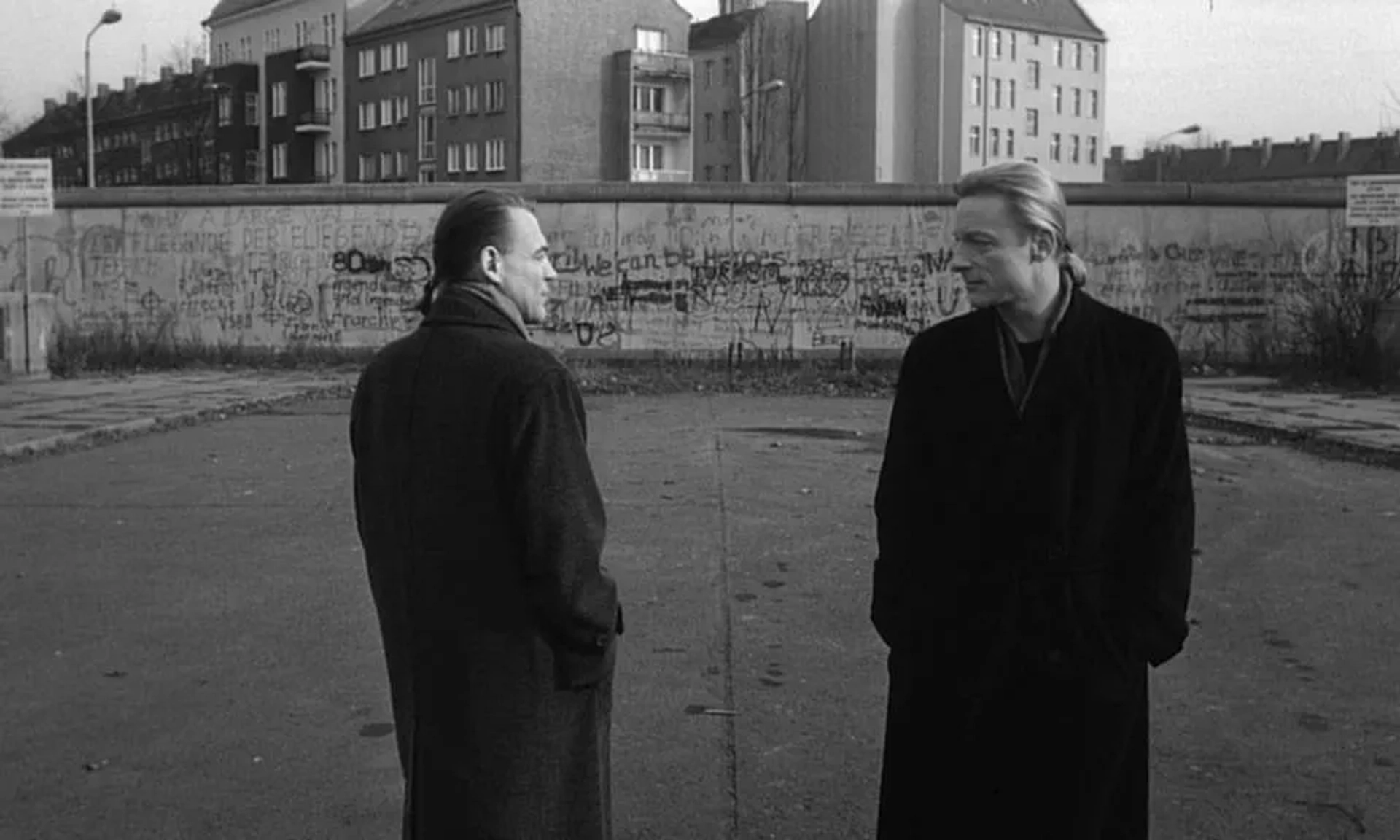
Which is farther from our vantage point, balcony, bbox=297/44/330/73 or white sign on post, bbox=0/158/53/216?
balcony, bbox=297/44/330/73

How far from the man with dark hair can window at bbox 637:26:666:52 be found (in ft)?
249

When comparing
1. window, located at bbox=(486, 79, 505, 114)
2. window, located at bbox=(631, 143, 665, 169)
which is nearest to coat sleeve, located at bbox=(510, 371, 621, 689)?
window, located at bbox=(486, 79, 505, 114)

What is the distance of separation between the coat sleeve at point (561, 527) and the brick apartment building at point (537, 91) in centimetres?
7060

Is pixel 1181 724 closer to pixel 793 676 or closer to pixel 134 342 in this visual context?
pixel 793 676

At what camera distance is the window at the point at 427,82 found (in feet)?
261

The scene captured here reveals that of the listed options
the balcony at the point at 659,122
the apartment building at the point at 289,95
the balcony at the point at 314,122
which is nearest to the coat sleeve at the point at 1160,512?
the balcony at the point at 659,122

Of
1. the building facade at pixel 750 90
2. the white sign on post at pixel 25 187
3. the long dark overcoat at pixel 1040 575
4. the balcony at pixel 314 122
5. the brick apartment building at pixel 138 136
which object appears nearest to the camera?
the long dark overcoat at pixel 1040 575

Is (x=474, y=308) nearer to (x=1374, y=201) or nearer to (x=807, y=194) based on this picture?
(x=1374, y=201)

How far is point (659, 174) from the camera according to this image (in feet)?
259

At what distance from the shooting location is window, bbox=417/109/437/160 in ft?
262

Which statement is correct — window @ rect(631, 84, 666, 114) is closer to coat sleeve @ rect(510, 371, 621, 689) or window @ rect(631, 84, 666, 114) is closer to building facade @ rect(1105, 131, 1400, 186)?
building facade @ rect(1105, 131, 1400, 186)

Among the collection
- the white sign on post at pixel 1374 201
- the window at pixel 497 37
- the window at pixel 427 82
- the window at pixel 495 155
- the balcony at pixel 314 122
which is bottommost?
the white sign on post at pixel 1374 201

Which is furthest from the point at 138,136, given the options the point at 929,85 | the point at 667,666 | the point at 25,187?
the point at 667,666

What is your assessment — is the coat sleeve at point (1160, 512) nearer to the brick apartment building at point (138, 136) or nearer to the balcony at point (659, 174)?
the balcony at point (659, 174)
